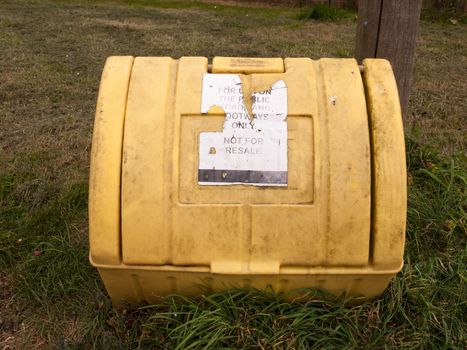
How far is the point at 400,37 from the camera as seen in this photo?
2.77m

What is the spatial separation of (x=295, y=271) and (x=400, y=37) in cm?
158

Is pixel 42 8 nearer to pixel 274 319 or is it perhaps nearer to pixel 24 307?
pixel 24 307

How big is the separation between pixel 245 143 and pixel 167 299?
2.47 feet

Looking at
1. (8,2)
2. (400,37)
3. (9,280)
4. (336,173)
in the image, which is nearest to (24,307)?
(9,280)

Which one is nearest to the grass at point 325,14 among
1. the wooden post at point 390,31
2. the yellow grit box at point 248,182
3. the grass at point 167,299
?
the grass at point 167,299

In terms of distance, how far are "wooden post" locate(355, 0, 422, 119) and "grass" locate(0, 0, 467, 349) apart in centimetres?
72

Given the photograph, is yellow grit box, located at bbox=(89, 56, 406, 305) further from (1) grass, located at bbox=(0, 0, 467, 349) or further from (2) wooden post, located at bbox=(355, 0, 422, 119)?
(2) wooden post, located at bbox=(355, 0, 422, 119)

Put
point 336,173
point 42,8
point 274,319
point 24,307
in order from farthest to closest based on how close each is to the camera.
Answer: point 42,8
point 24,307
point 274,319
point 336,173

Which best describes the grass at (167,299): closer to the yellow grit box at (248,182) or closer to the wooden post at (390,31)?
the yellow grit box at (248,182)

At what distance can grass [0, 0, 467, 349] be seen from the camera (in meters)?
2.03

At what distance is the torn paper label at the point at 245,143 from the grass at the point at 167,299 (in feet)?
1.63

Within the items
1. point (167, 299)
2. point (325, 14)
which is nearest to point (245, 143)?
point (167, 299)

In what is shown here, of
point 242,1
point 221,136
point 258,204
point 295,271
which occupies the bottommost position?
point 242,1

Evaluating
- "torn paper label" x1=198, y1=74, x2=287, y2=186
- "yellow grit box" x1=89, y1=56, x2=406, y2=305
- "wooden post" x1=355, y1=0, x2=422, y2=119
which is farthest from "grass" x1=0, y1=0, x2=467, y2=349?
"wooden post" x1=355, y1=0, x2=422, y2=119
